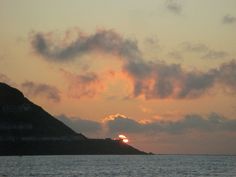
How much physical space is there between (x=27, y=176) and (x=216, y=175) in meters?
59.7

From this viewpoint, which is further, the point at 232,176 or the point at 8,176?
the point at 232,176

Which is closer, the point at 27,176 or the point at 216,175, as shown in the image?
the point at 27,176

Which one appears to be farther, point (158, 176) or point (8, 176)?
point (158, 176)

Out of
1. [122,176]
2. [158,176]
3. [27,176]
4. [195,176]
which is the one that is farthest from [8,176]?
[195,176]

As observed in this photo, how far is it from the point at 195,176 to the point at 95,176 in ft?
103

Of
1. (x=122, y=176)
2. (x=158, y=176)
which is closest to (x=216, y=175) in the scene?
(x=158, y=176)

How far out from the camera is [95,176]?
17212 centimetres

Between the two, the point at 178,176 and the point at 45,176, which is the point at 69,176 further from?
the point at 178,176

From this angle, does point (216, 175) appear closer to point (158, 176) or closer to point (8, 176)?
point (158, 176)

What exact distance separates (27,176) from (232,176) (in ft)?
204

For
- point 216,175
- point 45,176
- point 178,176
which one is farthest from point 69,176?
point 216,175

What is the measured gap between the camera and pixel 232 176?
174 m

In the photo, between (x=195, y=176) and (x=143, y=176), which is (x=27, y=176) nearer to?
(x=143, y=176)

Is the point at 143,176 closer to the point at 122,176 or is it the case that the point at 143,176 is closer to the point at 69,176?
the point at 122,176
